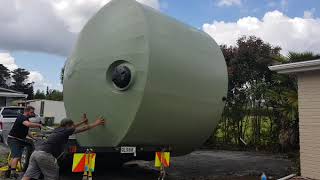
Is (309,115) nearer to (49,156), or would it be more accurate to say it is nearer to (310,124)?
(310,124)

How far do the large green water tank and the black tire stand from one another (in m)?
1.63

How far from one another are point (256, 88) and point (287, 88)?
3677 mm

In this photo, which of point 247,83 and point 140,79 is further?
point 247,83

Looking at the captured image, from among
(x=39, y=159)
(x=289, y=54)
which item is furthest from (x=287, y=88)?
(x=39, y=159)

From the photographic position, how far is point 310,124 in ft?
32.0

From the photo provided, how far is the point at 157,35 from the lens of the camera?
24.2 feet

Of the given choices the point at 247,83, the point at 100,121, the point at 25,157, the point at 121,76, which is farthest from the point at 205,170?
the point at 247,83

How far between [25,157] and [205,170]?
4.71m

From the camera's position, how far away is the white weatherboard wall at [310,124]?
31.4 ft

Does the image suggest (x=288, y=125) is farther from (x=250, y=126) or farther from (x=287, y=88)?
(x=250, y=126)

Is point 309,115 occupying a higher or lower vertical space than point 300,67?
lower

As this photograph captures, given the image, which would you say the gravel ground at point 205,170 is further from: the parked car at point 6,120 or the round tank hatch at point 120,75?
the round tank hatch at point 120,75

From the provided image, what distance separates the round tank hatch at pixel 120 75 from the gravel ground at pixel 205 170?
3.02 m

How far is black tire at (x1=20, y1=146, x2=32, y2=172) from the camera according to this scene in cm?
929
